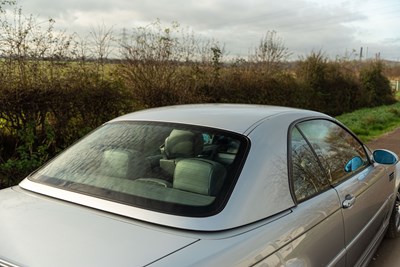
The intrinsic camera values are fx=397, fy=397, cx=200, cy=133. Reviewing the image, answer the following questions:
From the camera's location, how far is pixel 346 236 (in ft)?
8.72

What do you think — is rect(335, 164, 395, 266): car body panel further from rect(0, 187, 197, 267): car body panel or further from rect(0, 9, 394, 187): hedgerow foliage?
rect(0, 9, 394, 187): hedgerow foliage

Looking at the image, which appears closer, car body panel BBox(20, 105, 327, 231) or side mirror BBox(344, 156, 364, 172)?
car body panel BBox(20, 105, 327, 231)

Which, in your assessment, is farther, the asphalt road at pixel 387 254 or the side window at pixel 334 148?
the asphalt road at pixel 387 254

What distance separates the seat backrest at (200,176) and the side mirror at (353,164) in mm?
1327

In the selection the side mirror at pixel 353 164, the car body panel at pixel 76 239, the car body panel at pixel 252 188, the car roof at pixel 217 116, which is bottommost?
the side mirror at pixel 353 164

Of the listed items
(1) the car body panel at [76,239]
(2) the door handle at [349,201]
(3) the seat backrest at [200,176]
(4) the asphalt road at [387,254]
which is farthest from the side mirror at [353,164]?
(1) the car body panel at [76,239]

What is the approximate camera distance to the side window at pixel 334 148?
276 cm

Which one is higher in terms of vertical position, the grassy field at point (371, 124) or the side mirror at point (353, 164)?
the side mirror at point (353, 164)

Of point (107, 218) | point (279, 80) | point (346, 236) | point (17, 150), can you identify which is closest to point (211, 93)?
point (279, 80)

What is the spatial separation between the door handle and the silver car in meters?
0.01

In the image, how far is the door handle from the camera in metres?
2.64

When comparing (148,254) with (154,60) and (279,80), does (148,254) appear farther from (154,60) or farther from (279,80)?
(279,80)

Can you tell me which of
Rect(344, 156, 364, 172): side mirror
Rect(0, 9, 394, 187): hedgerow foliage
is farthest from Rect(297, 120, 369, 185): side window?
Rect(0, 9, 394, 187): hedgerow foliage

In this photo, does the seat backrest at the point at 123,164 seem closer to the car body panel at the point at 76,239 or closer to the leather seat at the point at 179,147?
the leather seat at the point at 179,147
